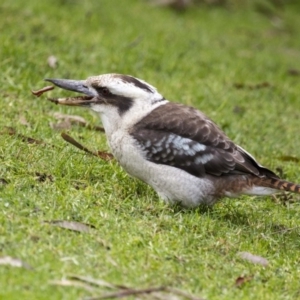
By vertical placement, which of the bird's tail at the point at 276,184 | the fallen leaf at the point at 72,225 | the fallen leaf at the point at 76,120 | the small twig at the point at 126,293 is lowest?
the fallen leaf at the point at 76,120

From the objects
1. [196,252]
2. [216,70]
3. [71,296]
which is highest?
[71,296]

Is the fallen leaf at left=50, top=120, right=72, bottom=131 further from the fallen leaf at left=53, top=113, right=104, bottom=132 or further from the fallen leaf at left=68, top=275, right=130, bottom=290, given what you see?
the fallen leaf at left=68, top=275, right=130, bottom=290

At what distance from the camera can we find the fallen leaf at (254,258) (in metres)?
6.05

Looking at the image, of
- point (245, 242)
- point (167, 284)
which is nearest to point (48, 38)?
point (245, 242)

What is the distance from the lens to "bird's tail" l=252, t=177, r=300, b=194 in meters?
6.66

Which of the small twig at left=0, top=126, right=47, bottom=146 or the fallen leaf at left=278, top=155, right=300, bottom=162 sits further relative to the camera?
the fallen leaf at left=278, top=155, right=300, bottom=162

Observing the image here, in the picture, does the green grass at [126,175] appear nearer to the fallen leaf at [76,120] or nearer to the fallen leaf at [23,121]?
the fallen leaf at [23,121]

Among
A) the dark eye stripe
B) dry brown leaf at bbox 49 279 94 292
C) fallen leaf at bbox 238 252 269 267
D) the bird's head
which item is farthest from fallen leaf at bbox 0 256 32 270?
the dark eye stripe

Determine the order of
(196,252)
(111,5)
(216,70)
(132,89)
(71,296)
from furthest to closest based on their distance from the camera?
(111,5) → (216,70) → (132,89) → (196,252) → (71,296)

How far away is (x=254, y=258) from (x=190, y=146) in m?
1.17

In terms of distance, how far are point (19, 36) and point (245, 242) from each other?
209 inches

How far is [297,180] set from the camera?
8555 mm

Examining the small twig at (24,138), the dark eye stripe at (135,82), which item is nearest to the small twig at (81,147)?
the small twig at (24,138)

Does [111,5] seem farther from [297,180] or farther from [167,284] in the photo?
[167,284]
